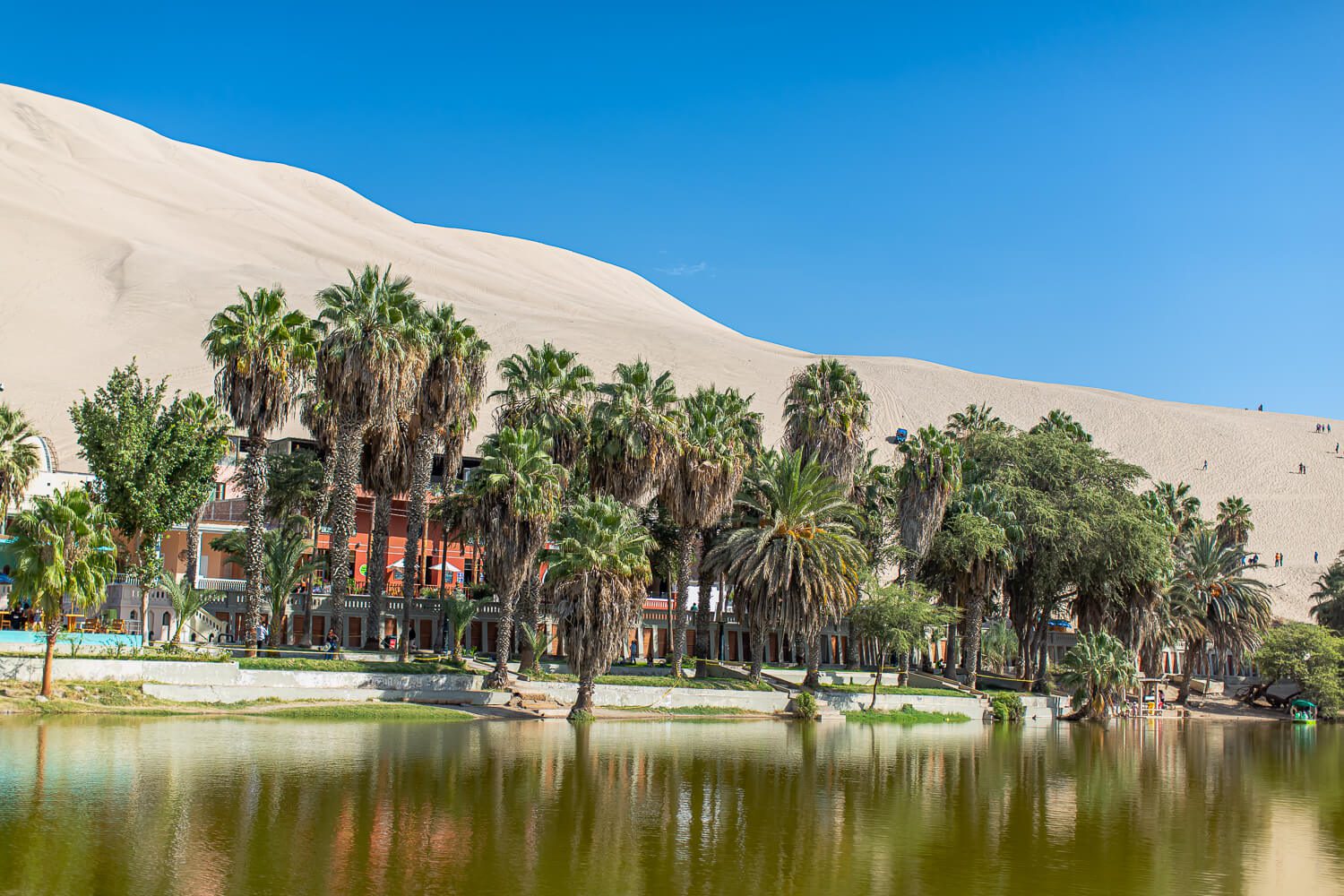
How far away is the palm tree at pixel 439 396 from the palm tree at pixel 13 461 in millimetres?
15519

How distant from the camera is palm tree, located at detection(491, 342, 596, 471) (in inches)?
1991

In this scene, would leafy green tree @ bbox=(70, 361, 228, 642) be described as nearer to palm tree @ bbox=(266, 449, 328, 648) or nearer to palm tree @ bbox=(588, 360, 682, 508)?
palm tree @ bbox=(266, 449, 328, 648)

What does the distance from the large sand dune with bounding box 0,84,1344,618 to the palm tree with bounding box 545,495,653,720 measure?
71.7 meters

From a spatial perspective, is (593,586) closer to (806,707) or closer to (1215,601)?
(806,707)

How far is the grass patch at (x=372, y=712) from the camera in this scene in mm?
38875

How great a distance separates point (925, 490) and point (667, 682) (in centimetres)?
1793

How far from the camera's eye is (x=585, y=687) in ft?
145

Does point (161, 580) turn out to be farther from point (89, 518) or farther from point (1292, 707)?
point (1292, 707)

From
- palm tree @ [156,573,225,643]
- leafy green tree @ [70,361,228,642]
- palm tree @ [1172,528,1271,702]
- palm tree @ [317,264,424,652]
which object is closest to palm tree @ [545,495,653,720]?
palm tree @ [317,264,424,652]

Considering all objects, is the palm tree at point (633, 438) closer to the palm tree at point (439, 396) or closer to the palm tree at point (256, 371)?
the palm tree at point (439, 396)

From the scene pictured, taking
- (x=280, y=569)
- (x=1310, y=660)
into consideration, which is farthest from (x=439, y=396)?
(x=1310, y=660)

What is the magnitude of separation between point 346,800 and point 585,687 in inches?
801

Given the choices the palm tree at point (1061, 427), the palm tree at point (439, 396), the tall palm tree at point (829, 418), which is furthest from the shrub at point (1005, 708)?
the palm tree at point (439, 396)

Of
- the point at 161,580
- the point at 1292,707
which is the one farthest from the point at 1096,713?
the point at 161,580
